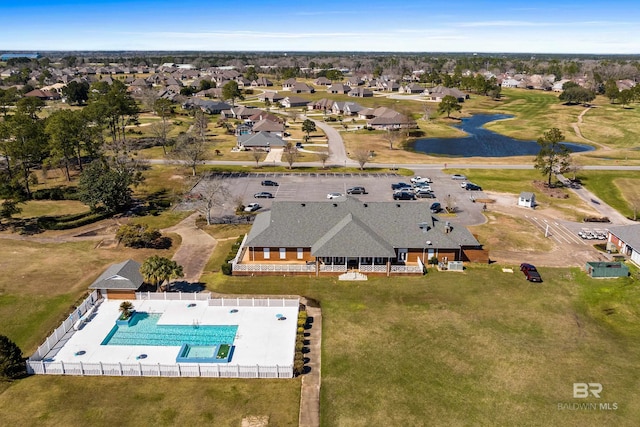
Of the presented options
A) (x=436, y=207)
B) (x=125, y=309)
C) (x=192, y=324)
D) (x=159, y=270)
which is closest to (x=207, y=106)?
(x=436, y=207)

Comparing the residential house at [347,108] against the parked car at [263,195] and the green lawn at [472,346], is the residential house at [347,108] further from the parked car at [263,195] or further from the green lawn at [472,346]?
the green lawn at [472,346]

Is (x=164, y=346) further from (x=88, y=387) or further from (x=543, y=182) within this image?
(x=543, y=182)

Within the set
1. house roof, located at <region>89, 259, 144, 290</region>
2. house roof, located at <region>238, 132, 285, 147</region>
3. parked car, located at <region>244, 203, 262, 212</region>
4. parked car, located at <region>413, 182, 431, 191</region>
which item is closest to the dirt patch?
house roof, located at <region>89, 259, 144, 290</region>

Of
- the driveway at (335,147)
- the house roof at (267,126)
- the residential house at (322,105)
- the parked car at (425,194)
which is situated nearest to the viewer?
the parked car at (425,194)

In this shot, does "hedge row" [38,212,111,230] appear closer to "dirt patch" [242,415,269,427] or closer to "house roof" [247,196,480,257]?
"house roof" [247,196,480,257]

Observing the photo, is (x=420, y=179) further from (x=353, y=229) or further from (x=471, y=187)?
(x=353, y=229)

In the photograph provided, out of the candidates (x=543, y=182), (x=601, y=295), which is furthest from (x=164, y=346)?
(x=543, y=182)

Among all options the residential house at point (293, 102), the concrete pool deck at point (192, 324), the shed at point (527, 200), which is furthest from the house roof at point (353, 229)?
the residential house at point (293, 102)
